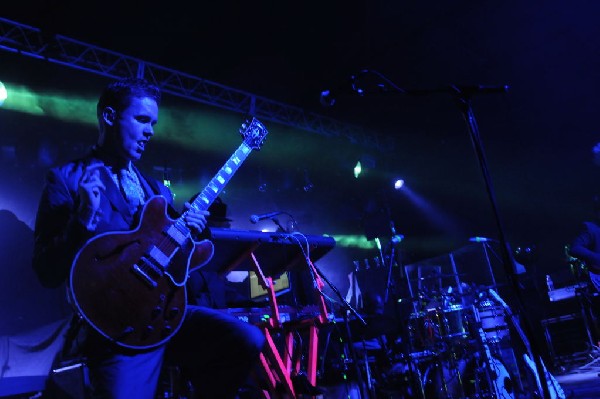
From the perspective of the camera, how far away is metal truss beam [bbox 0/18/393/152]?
773 cm

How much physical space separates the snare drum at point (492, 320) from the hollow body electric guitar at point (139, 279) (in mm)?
5193

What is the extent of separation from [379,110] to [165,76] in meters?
5.96

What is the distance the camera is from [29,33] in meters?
8.03

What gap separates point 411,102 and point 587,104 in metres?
4.81

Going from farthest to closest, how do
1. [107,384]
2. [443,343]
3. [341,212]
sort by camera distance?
[341,212], [443,343], [107,384]

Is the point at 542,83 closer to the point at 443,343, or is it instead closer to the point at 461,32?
the point at 461,32

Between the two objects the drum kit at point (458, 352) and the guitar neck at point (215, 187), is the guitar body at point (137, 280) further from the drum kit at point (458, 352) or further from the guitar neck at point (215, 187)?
the drum kit at point (458, 352)

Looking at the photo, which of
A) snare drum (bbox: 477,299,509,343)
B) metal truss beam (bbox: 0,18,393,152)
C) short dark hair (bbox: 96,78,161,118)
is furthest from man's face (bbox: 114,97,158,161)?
metal truss beam (bbox: 0,18,393,152)

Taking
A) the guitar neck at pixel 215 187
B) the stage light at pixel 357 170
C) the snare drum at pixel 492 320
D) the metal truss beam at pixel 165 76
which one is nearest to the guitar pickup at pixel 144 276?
the guitar neck at pixel 215 187

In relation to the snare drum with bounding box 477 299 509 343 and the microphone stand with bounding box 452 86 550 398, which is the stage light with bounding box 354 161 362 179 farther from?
the microphone stand with bounding box 452 86 550 398

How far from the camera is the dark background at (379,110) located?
841cm

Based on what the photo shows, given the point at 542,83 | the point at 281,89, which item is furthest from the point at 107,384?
the point at 542,83

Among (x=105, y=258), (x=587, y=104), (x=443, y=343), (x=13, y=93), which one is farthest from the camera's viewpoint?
(x=587, y=104)

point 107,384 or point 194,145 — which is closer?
point 107,384
